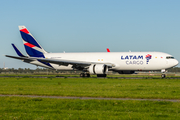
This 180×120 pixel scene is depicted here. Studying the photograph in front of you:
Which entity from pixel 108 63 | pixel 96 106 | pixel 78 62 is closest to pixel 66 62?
pixel 78 62

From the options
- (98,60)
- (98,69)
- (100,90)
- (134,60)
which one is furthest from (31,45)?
(100,90)

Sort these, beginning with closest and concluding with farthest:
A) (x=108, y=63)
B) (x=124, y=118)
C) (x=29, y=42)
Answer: (x=124, y=118) → (x=108, y=63) → (x=29, y=42)

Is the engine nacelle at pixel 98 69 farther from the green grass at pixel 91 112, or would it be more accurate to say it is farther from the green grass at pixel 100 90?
the green grass at pixel 91 112

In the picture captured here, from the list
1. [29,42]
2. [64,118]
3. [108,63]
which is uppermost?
[29,42]

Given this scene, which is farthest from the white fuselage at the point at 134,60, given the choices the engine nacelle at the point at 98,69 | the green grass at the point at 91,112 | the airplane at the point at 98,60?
the green grass at the point at 91,112

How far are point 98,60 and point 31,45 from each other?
597 inches

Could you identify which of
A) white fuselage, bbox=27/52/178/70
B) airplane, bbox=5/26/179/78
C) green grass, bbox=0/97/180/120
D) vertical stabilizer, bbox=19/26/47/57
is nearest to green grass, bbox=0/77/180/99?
green grass, bbox=0/97/180/120

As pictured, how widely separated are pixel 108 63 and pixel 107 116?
122 ft

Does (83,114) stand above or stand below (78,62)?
below

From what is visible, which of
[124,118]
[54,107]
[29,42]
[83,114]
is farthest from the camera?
[29,42]

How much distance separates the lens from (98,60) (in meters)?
48.6

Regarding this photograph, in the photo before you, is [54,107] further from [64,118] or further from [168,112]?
[168,112]

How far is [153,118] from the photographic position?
33.2 feet

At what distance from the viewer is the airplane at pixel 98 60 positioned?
44.5m
